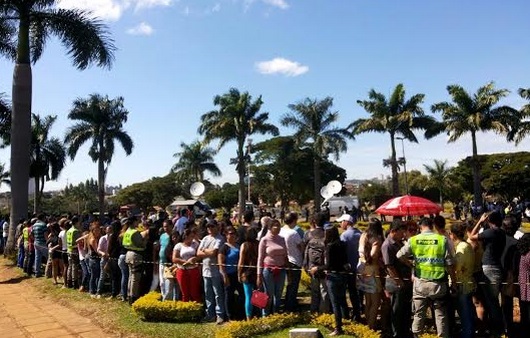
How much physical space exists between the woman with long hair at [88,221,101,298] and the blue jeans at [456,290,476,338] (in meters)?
6.88

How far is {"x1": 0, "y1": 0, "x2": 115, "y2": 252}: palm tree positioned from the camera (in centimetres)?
1681

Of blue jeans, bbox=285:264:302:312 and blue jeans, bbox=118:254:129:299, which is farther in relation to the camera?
blue jeans, bbox=118:254:129:299

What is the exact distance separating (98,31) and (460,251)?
14.9 metres

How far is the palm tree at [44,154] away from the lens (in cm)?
3091

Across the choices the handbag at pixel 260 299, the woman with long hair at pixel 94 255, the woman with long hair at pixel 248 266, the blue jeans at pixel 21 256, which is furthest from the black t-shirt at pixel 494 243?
the blue jeans at pixel 21 256

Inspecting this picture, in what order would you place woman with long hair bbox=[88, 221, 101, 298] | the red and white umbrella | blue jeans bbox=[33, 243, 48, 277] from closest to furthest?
1. woman with long hair bbox=[88, 221, 101, 298]
2. blue jeans bbox=[33, 243, 48, 277]
3. the red and white umbrella

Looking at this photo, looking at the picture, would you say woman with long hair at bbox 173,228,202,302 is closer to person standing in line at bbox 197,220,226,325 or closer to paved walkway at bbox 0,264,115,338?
person standing in line at bbox 197,220,226,325

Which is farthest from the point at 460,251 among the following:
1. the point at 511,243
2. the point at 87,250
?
the point at 87,250

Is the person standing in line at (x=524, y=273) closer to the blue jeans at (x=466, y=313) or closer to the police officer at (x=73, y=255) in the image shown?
the blue jeans at (x=466, y=313)

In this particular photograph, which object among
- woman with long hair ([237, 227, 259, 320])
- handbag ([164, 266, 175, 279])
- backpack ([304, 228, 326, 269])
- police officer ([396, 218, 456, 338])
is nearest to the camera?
police officer ([396, 218, 456, 338])

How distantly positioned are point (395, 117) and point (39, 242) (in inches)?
997

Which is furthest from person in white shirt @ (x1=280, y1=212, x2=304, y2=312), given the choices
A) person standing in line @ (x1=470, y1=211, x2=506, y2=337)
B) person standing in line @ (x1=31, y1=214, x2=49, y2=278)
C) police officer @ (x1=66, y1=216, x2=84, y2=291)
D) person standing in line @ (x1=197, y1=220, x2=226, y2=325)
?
person standing in line @ (x1=31, y1=214, x2=49, y2=278)

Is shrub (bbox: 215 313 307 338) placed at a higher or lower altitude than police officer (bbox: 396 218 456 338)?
lower

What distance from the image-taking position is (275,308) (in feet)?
24.4
